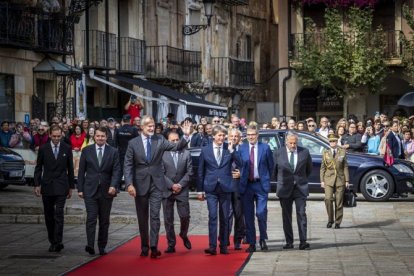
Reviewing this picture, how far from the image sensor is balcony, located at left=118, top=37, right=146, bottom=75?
129 feet

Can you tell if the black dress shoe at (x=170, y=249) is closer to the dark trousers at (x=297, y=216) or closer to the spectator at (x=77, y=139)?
the dark trousers at (x=297, y=216)

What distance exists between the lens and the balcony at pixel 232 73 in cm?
4819

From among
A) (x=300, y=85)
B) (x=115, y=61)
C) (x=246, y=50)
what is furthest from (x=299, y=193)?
(x=246, y=50)

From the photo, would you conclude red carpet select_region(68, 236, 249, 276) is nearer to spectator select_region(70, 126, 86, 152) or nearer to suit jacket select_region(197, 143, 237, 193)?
Result: suit jacket select_region(197, 143, 237, 193)

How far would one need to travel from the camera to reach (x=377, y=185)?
26859mm

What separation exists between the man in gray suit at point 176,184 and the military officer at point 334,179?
3922mm

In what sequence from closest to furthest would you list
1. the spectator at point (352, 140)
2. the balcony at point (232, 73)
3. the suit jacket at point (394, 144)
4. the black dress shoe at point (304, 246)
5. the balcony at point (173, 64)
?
the black dress shoe at point (304, 246) < the suit jacket at point (394, 144) < the spectator at point (352, 140) < the balcony at point (173, 64) < the balcony at point (232, 73)

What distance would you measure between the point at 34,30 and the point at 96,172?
16.3 metres

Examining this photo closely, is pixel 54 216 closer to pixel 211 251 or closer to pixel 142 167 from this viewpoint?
pixel 142 167

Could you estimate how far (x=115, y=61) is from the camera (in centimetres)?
3881

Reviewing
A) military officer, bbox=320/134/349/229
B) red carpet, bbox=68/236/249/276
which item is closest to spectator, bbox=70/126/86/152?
military officer, bbox=320/134/349/229

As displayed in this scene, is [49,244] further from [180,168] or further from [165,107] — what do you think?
[165,107]

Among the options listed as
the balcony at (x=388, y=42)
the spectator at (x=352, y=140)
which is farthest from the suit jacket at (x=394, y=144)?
the balcony at (x=388, y=42)

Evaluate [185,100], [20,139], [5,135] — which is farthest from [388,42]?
[5,135]
